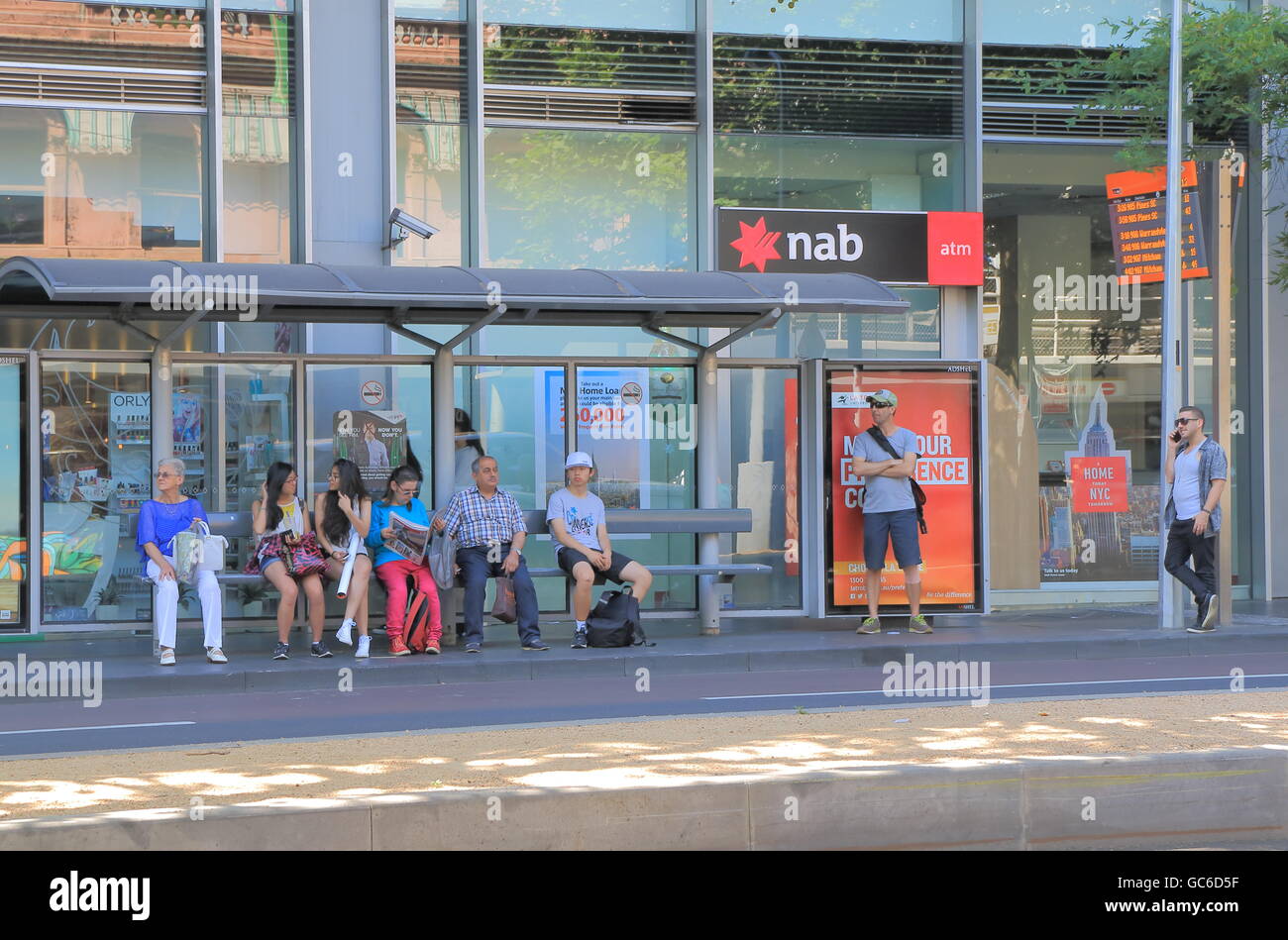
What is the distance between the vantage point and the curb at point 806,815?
5.88 m

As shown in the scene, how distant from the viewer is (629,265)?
16.3m

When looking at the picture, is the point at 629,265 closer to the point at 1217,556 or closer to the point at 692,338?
the point at 692,338

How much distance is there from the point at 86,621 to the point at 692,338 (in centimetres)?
624

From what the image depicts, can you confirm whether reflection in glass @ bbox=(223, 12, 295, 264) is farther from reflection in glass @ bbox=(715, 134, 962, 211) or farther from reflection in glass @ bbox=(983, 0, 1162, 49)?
reflection in glass @ bbox=(983, 0, 1162, 49)

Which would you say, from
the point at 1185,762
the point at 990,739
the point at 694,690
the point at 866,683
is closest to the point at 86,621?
the point at 694,690

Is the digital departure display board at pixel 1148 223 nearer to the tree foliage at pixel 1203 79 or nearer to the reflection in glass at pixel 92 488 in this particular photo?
the tree foliage at pixel 1203 79

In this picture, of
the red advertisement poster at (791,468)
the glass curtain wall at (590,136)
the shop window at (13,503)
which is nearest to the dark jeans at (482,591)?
the red advertisement poster at (791,468)

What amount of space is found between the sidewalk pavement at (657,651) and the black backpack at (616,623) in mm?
202

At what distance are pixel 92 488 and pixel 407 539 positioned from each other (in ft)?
9.19

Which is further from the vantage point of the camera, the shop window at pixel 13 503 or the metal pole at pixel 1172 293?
the metal pole at pixel 1172 293

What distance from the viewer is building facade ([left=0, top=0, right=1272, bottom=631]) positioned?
47.0 ft

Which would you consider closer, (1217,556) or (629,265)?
(1217,556)

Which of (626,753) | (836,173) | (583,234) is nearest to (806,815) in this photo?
(626,753)

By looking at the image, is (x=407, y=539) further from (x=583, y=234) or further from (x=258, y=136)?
(x=258, y=136)
